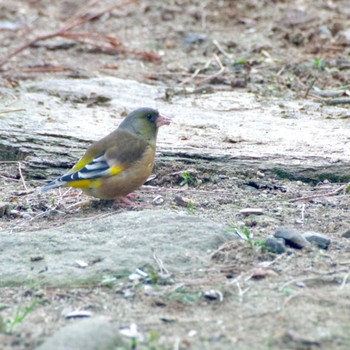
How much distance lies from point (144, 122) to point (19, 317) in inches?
97.7

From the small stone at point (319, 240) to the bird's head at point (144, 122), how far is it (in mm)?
1630

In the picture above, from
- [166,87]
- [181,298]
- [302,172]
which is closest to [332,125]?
[302,172]

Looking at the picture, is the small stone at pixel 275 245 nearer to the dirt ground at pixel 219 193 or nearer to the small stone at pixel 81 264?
the dirt ground at pixel 219 193

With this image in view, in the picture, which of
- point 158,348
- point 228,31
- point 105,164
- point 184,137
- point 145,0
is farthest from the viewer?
point 145,0

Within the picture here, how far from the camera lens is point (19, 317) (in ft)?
12.7

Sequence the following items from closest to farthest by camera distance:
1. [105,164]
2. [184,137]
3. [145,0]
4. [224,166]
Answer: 1. [105,164]
2. [224,166]
3. [184,137]
4. [145,0]

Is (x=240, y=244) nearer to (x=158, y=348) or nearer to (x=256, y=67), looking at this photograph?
(x=158, y=348)

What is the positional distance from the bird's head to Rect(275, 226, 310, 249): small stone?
61.2 inches

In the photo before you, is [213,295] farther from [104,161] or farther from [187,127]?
[187,127]

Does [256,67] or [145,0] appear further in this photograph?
[145,0]

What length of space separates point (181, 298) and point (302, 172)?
214 cm

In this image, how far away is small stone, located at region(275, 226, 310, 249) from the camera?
4.62 metres

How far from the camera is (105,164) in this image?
18.6 ft

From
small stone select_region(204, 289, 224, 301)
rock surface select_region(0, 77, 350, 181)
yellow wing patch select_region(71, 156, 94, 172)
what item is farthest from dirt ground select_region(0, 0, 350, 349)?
yellow wing patch select_region(71, 156, 94, 172)
